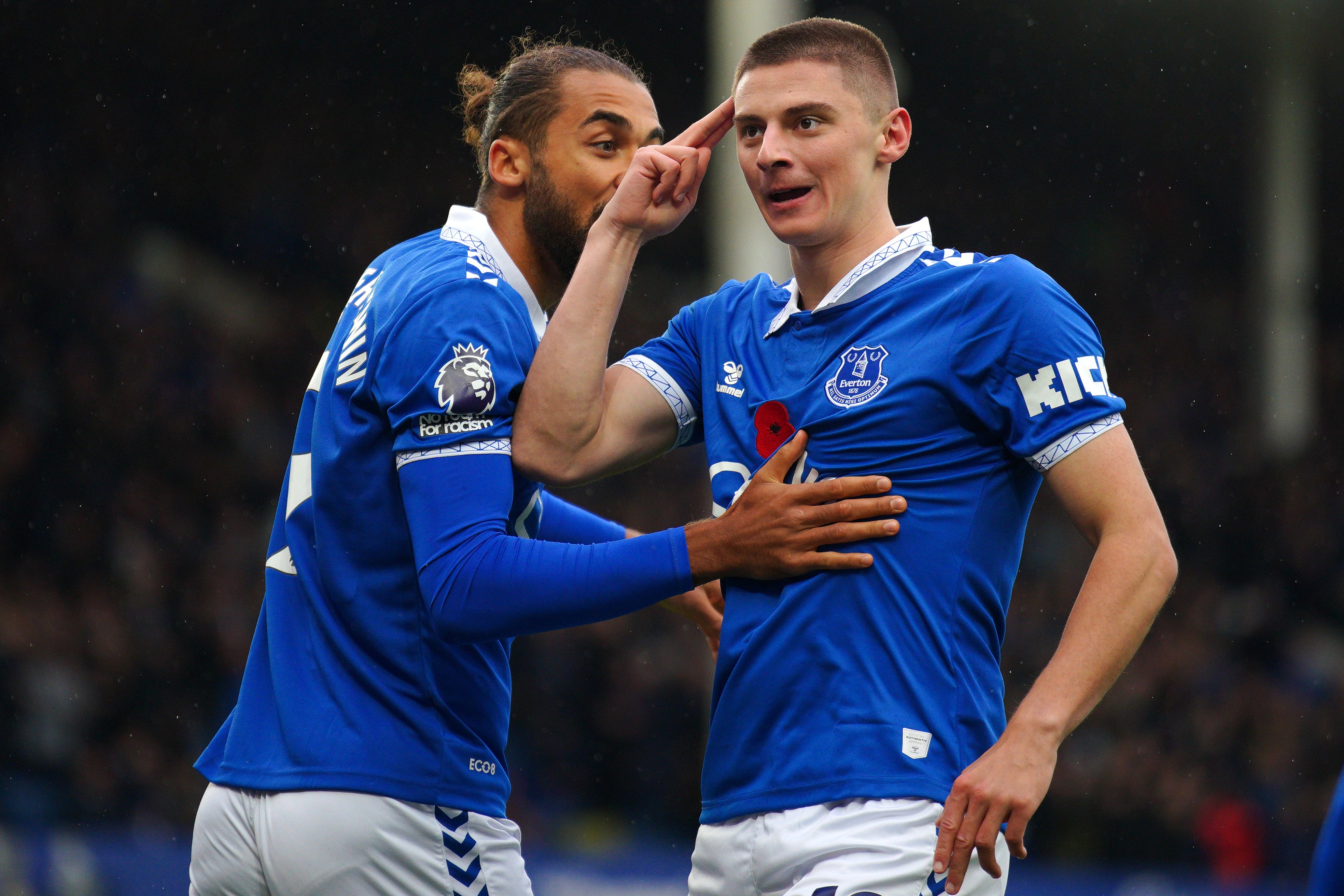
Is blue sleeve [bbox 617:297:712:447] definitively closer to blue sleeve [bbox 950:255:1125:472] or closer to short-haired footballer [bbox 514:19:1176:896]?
short-haired footballer [bbox 514:19:1176:896]

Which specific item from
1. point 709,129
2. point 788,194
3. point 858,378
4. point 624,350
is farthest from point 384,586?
point 624,350

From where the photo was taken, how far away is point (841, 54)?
2832 millimetres

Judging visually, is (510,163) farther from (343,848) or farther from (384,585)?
(343,848)

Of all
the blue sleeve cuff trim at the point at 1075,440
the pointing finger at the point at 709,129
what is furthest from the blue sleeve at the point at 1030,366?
the pointing finger at the point at 709,129

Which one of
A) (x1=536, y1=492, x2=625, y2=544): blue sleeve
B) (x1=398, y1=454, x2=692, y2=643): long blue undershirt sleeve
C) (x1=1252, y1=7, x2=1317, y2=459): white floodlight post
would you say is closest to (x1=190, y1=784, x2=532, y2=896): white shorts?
(x1=398, y1=454, x2=692, y2=643): long blue undershirt sleeve

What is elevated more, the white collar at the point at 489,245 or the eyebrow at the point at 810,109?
the eyebrow at the point at 810,109

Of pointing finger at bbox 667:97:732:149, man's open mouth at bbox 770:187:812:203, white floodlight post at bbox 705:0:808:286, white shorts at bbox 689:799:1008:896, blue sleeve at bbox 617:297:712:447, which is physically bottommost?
white shorts at bbox 689:799:1008:896

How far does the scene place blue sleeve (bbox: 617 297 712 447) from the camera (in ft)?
9.96

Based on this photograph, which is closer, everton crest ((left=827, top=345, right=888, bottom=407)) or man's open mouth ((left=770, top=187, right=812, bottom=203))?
everton crest ((left=827, top=345, right=888, bottom=407))

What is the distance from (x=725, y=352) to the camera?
9.61ft

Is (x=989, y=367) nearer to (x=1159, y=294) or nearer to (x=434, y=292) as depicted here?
(x=434, y=292)

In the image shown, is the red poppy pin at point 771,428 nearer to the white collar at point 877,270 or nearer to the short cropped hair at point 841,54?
the white collar at point 877,270

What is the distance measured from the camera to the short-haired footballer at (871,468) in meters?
2.39

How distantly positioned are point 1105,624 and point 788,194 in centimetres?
104
